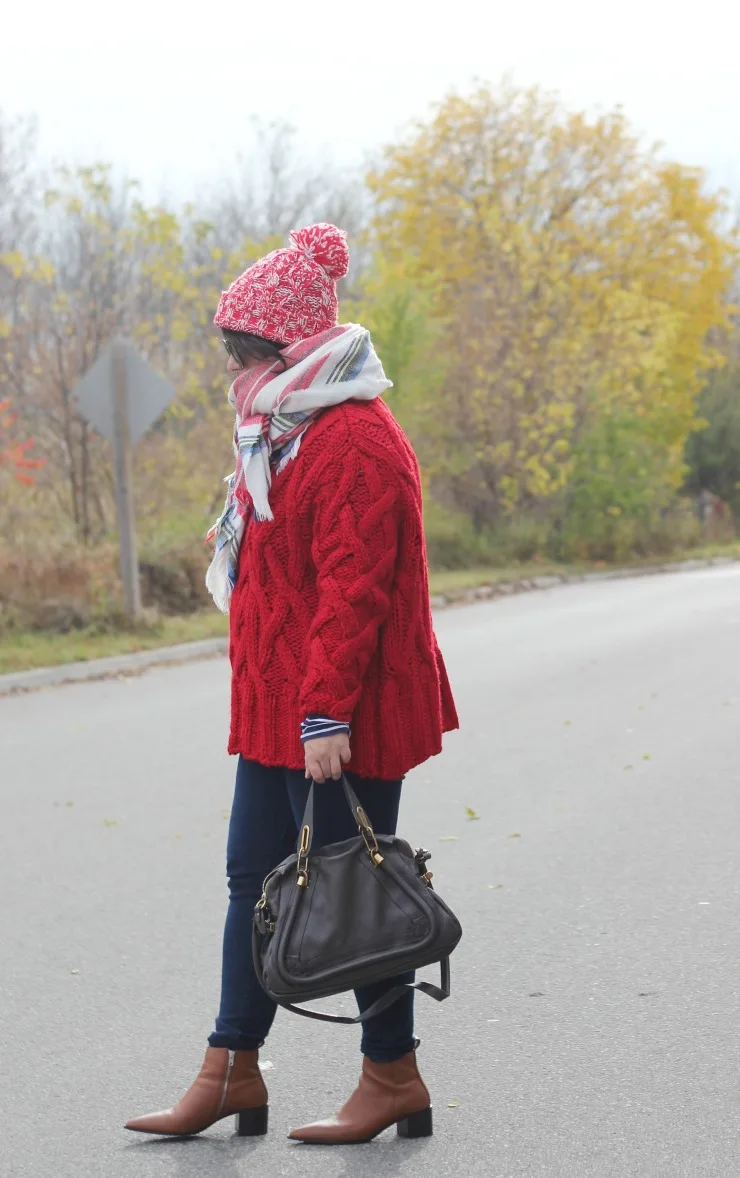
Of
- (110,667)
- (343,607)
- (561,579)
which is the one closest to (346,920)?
(343,607)

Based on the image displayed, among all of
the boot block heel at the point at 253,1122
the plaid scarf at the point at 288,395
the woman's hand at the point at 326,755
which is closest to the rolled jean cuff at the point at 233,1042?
the boot block heel at the point at 253,1122

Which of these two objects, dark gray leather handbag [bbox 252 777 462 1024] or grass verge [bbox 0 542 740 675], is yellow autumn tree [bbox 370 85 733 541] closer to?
grass verge [bbox 0 542 740 675]

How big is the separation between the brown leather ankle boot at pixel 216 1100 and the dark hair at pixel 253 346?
155 cm

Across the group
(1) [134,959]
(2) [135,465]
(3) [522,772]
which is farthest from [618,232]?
(1) [134,959]

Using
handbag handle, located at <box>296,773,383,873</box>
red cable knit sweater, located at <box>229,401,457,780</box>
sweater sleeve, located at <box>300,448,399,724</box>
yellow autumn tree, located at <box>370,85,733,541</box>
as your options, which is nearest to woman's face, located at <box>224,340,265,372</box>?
red cable knit sweater, located at <box>229,401,457,780</box>

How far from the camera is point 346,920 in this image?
3.18 m

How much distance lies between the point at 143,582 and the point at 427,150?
17.1 metres

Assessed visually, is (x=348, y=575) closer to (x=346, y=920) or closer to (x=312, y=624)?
(x=312, y=624)

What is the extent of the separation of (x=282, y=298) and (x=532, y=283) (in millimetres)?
24795

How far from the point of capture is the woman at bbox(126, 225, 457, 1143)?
3.23 meters

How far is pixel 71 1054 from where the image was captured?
4090 millimetres

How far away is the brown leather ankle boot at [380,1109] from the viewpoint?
3.49 m

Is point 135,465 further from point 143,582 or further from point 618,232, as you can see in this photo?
point 618,232

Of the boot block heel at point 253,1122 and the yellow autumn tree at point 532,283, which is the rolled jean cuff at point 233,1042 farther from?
the yellow autumn tree at point 532,283
